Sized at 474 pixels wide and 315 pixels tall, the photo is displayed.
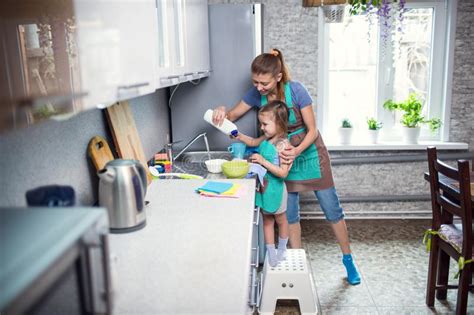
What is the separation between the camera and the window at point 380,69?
382 centimetres

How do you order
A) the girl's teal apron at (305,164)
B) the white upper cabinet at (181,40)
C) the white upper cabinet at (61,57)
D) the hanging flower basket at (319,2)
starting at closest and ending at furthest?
the white upper cabinet at (61,57)
the white upper cabinet at (181,40)
the girl's teal apron at (305,164)
the hanging flower basket at (319,2)

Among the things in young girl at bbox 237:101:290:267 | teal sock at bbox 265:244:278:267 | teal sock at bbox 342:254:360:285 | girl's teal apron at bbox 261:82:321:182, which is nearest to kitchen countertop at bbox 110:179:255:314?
young girl at bbox 237:101:290:267

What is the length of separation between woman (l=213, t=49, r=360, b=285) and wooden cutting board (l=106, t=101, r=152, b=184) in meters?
0.64

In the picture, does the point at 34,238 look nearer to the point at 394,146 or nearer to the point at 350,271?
the point at 350,271

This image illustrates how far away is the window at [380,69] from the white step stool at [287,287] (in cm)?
172

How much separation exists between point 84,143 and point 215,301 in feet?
2.90

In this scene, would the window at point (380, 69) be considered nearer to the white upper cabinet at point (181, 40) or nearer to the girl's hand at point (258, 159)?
the white upper cabinet at point (181, 40)

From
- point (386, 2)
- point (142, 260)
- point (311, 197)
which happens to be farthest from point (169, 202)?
point (386, 2)

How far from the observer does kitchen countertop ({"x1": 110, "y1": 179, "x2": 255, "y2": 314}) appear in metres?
1.16

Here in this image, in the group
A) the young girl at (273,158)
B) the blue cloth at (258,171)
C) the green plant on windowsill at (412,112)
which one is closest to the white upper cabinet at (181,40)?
the young girl at (273,158)

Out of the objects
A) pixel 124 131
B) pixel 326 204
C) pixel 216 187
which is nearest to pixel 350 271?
pixel 326 204

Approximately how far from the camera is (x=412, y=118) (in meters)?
3.80

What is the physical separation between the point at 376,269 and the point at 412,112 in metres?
1.43

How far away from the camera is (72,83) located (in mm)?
926
